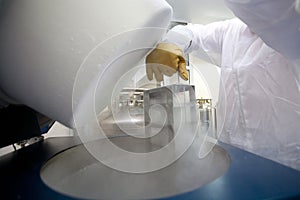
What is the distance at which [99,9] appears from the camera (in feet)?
0.81

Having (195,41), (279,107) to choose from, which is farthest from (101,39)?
(195,41)

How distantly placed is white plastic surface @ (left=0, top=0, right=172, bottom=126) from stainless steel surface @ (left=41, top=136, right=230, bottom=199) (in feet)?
0.43

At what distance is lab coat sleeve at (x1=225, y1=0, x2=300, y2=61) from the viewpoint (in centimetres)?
37

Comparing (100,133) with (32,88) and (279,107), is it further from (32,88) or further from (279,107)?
(279,107)

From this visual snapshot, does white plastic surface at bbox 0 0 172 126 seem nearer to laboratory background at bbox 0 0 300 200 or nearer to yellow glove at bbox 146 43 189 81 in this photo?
laboratory background at bbox 0 0 300 200

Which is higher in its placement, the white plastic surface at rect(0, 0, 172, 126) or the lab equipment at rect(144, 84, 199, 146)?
the white plastic surface at rect(0, 0, 172, 126)

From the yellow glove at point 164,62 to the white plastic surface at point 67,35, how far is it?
0.39 ft

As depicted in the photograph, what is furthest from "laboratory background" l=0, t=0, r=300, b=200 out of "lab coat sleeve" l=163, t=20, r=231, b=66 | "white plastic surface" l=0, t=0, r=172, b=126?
"lab coat sleeve" l=163, t=20, r=231, b=66

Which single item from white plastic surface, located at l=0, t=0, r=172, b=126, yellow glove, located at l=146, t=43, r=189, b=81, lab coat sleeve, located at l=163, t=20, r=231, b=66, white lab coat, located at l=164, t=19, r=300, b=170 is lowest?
white lab coat, located at l=164, t=19, r=300, b=170

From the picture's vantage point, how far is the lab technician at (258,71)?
0.41m

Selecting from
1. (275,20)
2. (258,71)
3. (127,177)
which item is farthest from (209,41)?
(127,177)

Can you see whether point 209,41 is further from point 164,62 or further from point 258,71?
point 164,62

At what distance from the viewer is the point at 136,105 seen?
551 mm

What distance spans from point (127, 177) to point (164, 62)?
254 millimetres
